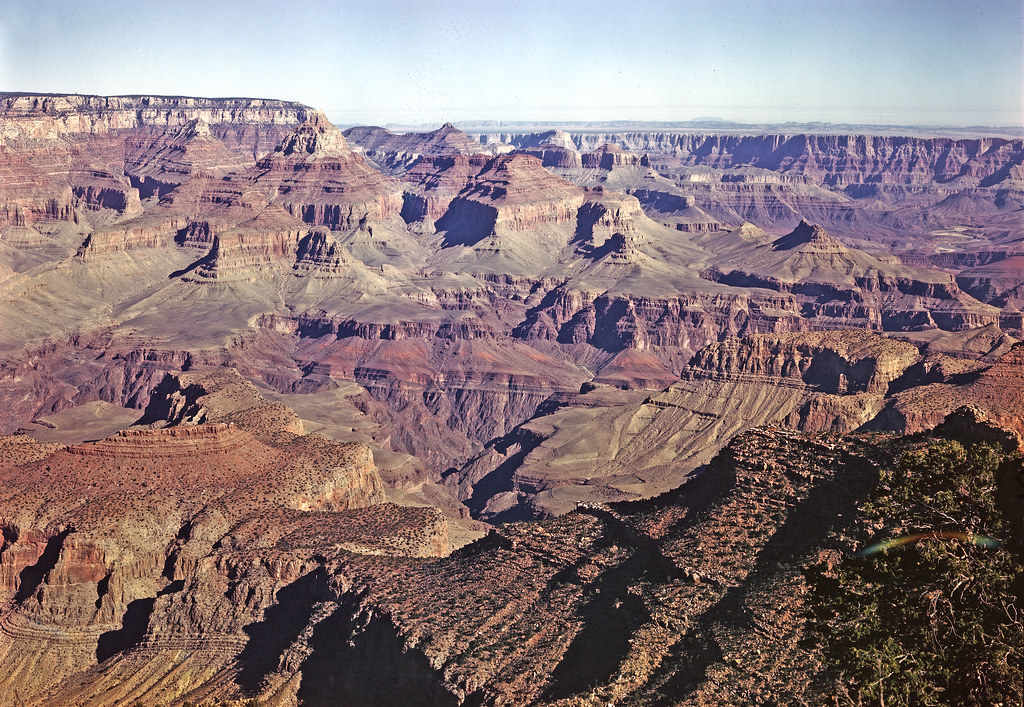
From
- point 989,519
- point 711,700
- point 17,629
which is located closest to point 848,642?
point 989,519

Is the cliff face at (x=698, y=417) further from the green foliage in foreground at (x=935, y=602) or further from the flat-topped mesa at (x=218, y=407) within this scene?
the green foliage in foreground at (x=935, y=602)

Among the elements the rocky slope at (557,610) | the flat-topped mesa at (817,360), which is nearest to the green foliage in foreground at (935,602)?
the rocky slope at (557,610)

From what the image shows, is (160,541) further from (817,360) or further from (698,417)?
(817,360)

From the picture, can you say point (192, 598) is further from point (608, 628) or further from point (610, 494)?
point (610, 494)

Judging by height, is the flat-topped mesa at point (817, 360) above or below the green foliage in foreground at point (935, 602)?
below

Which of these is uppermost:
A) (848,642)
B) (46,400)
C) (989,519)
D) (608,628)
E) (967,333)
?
(989,519)

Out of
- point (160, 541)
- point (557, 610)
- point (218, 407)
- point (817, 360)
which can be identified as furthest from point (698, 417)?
point (557, 610)
